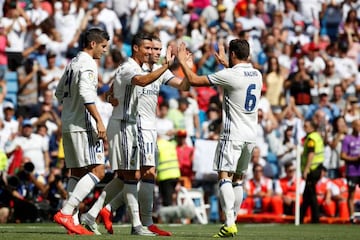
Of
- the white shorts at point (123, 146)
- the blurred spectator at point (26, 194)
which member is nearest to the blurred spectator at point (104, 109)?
the blurred spectator at point (26, 194)

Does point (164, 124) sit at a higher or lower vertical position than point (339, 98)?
lower

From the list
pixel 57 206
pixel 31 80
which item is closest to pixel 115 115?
pixel 57 206

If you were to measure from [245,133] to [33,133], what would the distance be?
10053 mm

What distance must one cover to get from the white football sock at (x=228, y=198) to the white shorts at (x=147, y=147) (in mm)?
962

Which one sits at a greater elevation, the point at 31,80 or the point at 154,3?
the point at 154,3

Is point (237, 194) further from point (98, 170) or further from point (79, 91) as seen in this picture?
point (79, 91)

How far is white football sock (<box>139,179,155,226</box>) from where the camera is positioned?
1484 cm

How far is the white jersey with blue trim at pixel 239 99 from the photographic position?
14.5 m

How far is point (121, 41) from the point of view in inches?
1086

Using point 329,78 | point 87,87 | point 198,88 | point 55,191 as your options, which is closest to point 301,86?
point 329,78

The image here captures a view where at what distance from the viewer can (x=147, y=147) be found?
48.3ft

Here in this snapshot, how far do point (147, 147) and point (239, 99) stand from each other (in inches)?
51.7

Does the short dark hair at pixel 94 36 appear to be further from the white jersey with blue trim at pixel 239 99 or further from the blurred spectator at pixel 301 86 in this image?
the blurred spectator at pixel 301 86

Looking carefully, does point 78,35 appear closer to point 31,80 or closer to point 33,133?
point 31,80
